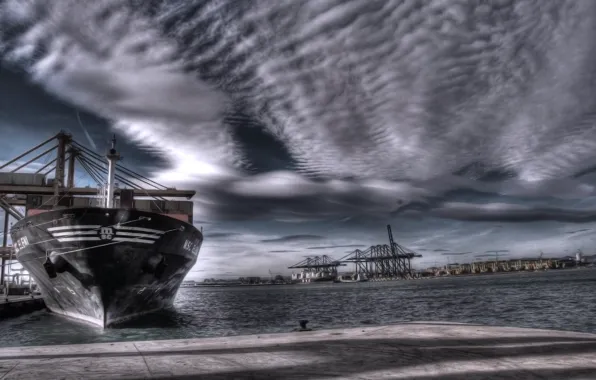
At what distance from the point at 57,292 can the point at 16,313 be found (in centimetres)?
1481

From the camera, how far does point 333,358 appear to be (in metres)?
5.75

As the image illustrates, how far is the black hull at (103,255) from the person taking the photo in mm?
16297

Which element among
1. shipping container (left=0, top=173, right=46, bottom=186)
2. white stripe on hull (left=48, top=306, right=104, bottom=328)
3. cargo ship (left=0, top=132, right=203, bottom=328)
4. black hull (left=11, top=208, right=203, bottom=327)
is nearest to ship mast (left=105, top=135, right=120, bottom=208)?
cargo ship (left=0, top=132, right=203, bottom=328)

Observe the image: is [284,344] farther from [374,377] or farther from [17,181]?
[17,181]

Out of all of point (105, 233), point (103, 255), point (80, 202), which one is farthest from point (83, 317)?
point (80, 202)

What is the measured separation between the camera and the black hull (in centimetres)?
1630

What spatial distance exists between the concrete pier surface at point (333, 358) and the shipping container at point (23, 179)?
112ft

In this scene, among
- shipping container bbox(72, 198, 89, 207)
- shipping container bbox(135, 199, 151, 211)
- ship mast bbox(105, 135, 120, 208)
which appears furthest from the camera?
shipping container bbox(135, 199, 151, 211)

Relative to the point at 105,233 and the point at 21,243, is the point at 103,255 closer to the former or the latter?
the point at 105,233

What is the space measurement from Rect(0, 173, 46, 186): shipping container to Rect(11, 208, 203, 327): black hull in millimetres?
19779

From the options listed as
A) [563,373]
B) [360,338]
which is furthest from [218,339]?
[563,373]

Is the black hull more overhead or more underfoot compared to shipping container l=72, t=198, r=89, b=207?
more underfoot

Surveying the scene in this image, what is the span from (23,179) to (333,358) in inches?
1543

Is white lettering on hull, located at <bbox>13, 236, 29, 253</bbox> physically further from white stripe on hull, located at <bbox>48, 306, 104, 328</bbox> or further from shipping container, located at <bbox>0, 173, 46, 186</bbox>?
shipping container, located at <bbox>0, 173, 46, 186</bbox>
